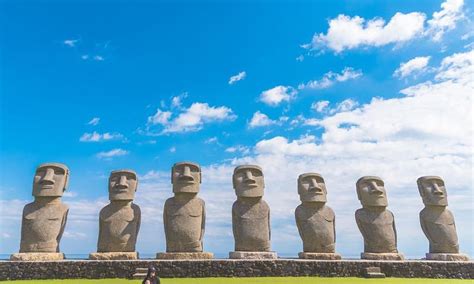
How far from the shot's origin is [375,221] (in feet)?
51.7

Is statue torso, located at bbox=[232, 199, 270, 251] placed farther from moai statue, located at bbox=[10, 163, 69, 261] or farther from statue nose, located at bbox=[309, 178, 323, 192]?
moai statue, located at bbox=[10, 163, 69, 261]

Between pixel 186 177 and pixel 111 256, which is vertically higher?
pixel 186 177

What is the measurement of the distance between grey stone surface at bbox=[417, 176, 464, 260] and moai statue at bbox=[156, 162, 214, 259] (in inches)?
298

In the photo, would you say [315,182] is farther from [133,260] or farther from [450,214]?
[133,260]

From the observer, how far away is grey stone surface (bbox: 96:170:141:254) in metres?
14.6

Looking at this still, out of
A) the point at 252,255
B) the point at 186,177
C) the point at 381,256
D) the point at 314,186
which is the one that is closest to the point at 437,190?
the point at 381,256

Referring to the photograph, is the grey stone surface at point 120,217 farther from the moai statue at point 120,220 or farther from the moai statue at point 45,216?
the moai statue at point 45,216

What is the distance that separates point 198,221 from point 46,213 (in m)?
4.69

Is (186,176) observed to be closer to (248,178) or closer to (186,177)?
(186,177)

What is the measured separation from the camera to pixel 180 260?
13.3m

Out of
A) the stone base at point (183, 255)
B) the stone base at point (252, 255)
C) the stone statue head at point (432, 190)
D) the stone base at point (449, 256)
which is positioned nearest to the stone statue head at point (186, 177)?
the stone base at point (183, 255)

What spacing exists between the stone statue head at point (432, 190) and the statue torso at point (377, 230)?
1640 millimetres

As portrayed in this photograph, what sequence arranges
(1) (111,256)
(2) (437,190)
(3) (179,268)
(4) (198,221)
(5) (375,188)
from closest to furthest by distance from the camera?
1. (3) (179,268)
2. (1) (111,256)
3. (4) (198,221)
4. (5) (375,188)
5. (2) (437,190)

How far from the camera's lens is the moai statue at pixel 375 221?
15484mm
